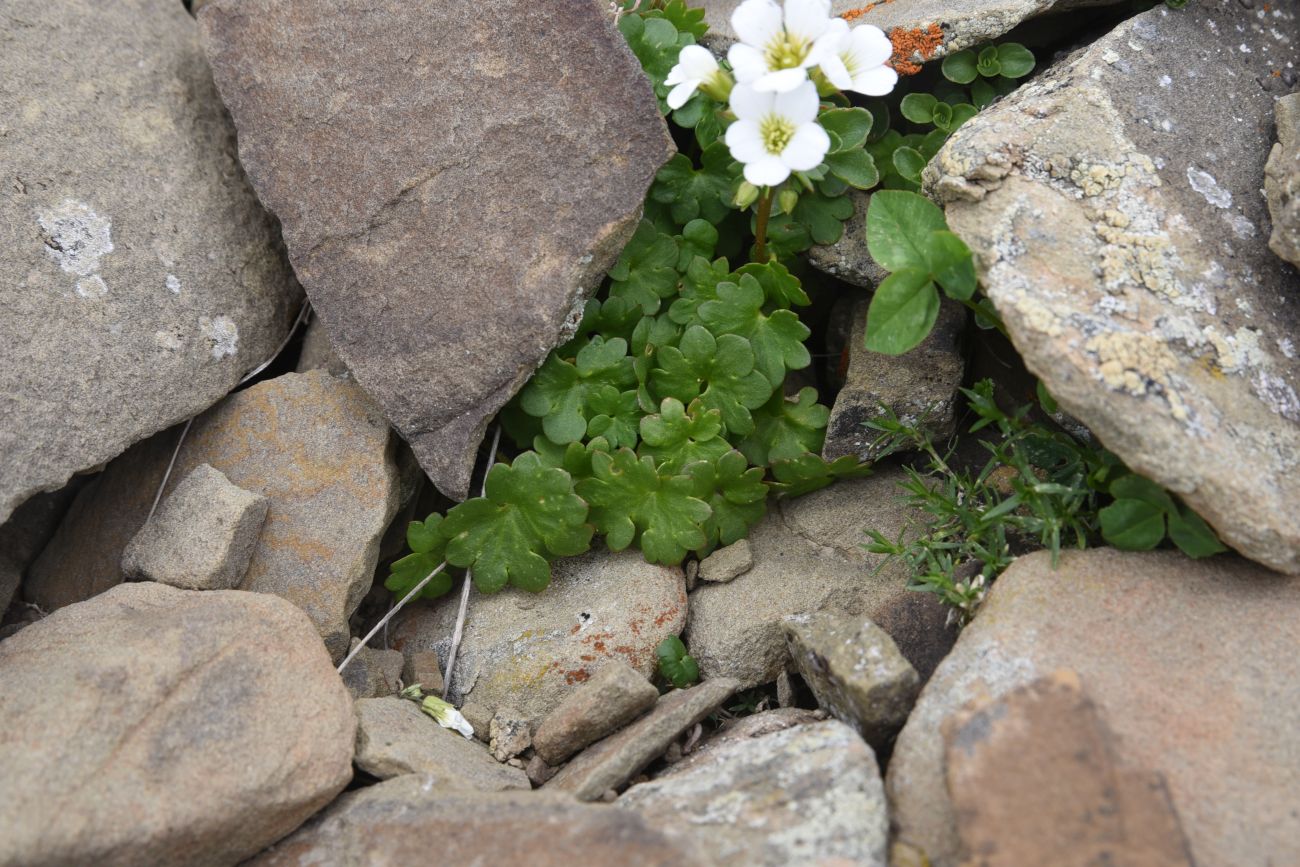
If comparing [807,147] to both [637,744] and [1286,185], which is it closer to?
[1286,185]

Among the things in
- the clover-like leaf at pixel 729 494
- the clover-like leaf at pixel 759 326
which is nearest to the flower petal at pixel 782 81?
the clover-like leaf at pixel 759 326

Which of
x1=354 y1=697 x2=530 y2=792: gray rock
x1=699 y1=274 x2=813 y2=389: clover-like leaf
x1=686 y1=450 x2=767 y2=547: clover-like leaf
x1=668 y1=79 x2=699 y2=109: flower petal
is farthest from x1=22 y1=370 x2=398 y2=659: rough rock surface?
x1=668 y1=79 x2=699 y2=109: flower petal

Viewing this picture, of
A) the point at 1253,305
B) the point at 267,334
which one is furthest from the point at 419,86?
the point at 1253,305

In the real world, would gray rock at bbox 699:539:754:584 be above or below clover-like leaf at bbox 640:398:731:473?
below

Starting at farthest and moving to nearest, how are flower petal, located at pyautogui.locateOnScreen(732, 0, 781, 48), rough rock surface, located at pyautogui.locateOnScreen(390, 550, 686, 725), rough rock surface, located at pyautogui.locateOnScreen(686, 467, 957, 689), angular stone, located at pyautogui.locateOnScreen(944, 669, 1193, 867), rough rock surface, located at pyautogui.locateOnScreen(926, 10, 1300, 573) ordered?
rough rock surface, located at pyautogui.locateOnScreen(390, 550, 686, 725) < rough rock surface, located at pyautogui.locateOnScreen(686, 467, 957, 689) < flower petal, located at pyautogui.locateOnScreen(732, 0, 781, 48) < rough rock surface, located at pyautogui.locateOnScreen(926, 10, 1300, 573) < angular stone, located at pyautogui.locateOnScreen(944, 669, 1193, 867)

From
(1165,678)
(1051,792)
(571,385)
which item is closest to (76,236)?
(571,385)

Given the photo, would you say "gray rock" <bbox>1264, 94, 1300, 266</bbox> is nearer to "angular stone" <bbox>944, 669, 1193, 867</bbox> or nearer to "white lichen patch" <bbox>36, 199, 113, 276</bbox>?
"angular stone" <bbox>944, 669, 1193, 867</bbox>
